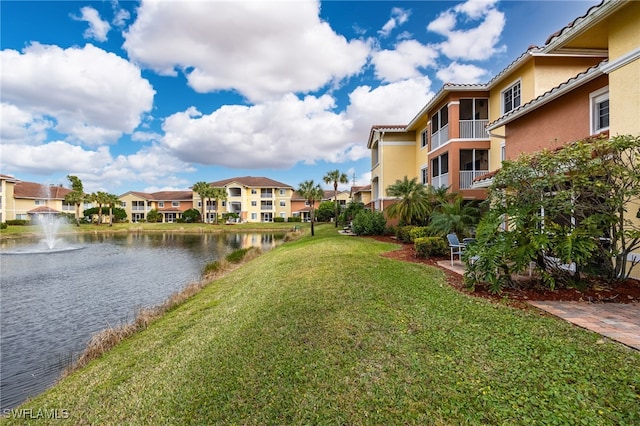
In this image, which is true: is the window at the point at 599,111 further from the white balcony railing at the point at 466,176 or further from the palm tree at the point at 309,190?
the palm tree at the point at 309,190

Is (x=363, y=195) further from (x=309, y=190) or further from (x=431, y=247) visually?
(x=431, y=247)

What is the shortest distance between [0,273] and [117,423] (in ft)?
77.2

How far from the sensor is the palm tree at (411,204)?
19138 mm

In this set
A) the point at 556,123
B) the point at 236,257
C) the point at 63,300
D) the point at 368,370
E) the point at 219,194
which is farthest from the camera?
the point at 219,194

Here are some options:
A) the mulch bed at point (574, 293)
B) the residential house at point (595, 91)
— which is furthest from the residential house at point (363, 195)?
the mulch bed at point (574, 293)

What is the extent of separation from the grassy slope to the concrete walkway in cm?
35

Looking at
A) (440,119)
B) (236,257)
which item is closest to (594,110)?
(440,119)

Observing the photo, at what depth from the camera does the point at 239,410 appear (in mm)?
3979

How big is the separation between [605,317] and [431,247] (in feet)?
24.2

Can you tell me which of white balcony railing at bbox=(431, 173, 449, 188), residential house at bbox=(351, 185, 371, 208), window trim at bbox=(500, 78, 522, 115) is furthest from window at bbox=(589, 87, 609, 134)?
residential house at bbox=(351, 185, 371, 208)

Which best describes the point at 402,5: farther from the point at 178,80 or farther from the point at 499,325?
the point at 178,80

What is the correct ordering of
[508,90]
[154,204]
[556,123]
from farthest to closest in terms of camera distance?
[154,204] < [508,90] < [556,123]

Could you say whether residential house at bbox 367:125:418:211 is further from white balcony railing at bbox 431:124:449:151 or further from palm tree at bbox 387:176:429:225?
palm tree at bbox 387:176:429:225

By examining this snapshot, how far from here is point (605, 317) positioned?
537 centimetres
